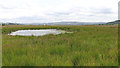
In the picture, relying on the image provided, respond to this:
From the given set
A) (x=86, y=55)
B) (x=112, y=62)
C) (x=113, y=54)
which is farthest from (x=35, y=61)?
(x=113, y=54)

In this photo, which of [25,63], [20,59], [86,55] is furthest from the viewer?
[86,55]

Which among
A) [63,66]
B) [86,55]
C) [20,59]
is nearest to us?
[63,66]

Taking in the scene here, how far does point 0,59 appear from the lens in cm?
505

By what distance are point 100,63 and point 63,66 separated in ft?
4.05

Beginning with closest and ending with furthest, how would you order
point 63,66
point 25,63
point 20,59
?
point 63,66, point 25,63, point 20,59

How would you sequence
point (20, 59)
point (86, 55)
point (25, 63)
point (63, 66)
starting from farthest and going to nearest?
1. point (86, 55)
2. point (20, 59)
3. point (25, 63)
4. point (63, 66)

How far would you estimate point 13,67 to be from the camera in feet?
13.9

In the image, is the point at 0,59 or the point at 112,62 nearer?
the point at 112,62

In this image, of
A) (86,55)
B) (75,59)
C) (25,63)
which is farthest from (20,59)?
(86,55)

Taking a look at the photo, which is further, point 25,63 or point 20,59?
point 20,59

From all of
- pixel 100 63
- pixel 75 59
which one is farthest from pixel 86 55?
pixel 100 63

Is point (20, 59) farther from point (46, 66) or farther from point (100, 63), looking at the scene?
point (100, 63)

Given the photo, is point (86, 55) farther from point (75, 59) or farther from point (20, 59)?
point (20, 59)

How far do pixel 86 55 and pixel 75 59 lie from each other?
52 centimetres
